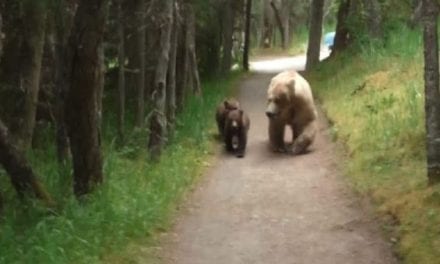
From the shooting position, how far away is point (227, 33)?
83.0 feet

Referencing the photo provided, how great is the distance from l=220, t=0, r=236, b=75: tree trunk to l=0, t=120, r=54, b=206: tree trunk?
17.2 metres

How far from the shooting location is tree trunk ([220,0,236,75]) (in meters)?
25.2

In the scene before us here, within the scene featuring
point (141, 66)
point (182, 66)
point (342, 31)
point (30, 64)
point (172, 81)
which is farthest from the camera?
point (342, 31)

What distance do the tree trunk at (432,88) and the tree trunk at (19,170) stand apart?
417 centimetres

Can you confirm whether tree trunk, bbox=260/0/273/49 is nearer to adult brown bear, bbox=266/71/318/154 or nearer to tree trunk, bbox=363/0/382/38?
tree trunk, bbox=363/0/382/38

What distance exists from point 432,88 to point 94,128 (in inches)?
146

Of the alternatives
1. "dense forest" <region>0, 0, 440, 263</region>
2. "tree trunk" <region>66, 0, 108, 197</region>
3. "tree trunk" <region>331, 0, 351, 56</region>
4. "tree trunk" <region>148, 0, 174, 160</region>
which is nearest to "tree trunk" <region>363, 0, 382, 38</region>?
"dense forest" <region>0, 0, 440, 263</region>

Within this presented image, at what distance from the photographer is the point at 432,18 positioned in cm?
866

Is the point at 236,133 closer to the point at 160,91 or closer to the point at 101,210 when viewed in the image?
the point at 160,91

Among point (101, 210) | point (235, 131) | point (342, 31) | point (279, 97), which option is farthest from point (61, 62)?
point (342, 31)

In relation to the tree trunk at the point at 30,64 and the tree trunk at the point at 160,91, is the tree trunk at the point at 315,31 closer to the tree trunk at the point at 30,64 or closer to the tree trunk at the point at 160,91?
the tree trunk at the point at 160,91

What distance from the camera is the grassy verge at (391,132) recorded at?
8055mm

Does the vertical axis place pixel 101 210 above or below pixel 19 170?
below

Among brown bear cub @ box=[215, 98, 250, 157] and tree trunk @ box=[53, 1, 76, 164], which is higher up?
tree trunk @ box=[53, 1, 76, 164]
